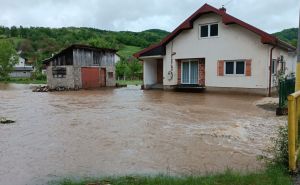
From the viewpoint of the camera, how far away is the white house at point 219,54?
1852 cm

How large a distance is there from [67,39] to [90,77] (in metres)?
63.0

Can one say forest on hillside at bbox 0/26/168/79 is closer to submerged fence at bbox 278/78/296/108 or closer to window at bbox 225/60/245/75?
window at bbox 225/60/245/75

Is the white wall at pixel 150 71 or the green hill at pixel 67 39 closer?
the white wall at pixel 150 71

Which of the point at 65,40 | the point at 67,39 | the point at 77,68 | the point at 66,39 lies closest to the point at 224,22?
the point at 77,68

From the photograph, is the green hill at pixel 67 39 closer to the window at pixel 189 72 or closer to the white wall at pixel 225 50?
the window at pixel 189 72

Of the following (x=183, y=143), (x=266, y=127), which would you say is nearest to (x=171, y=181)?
(x=183, y=143)

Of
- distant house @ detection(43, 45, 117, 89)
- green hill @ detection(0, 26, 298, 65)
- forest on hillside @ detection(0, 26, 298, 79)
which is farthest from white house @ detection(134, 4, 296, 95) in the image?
green hill @ detection(0, 26, 298, 65)

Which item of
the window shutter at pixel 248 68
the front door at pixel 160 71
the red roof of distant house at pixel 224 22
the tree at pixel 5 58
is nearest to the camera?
the red roof of distant house at pixel 224 22

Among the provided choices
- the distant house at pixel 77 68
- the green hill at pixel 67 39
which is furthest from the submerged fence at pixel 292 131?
the green hill at pixel 67 39

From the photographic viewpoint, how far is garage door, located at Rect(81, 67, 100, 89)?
2850 centimetres

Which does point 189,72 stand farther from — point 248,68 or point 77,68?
point 77,68

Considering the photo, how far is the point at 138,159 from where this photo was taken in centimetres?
599

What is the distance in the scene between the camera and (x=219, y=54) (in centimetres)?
2011

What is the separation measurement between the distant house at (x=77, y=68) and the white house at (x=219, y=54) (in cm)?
684
